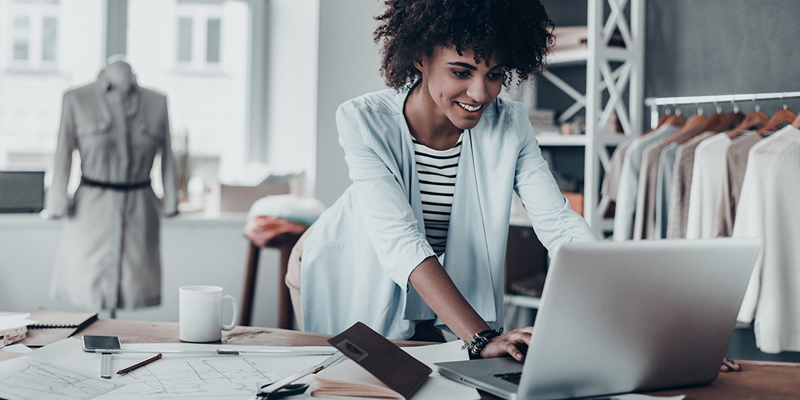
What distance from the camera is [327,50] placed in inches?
134

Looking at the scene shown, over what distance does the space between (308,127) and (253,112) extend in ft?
1.68

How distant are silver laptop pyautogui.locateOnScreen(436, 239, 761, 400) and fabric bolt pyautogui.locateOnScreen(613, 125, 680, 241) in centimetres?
182

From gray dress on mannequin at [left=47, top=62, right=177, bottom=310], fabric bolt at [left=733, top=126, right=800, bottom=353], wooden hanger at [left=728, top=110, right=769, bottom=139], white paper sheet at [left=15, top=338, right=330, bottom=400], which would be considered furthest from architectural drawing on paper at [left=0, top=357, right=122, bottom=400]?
wooden hanger at [left=728, top=110, right=769, bottom=139]

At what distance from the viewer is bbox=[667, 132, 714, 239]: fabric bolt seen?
2498 millimetres

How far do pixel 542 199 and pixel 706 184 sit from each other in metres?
1.34

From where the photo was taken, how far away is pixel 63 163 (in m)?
2.66

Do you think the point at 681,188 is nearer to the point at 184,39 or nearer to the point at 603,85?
the point at 603,85

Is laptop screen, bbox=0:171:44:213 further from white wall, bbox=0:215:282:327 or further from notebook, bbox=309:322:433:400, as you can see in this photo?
notebook, bbox=309:322:433:400

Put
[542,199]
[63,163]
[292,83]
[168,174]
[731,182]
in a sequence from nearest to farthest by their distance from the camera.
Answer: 1. [542,199]
2. [731,182]
3. [63,163]
4. [168,174]
5. [292,83]

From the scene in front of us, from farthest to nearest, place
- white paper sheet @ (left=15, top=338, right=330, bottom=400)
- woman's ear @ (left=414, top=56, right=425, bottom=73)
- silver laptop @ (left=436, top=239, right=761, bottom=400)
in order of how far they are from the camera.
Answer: woman's ear @ (left=414, top=56, right=425, bottom=73) < white paper sheet @ (left=15, top=338, right=330, bottom=400) < silver laptop @ (left=436, top=239, right=761, bottom=400)

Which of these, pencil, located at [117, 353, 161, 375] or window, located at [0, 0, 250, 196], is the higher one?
window, located at [0, 0, 250, 196]

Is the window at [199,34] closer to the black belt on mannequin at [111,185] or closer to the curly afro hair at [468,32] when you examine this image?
the black belt on mannequin at [111,185]

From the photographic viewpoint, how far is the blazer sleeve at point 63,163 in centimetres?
261

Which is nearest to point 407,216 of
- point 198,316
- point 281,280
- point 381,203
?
point 381,203
